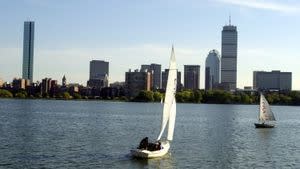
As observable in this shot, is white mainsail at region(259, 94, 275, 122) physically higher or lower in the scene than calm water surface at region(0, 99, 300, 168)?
higher

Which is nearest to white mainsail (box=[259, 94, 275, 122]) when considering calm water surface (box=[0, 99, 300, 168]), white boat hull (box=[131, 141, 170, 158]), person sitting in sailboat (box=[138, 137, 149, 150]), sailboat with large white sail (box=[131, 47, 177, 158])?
calm water surface (box=[0, 99, 300, 168])

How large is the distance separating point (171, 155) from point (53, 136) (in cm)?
Result: 2538

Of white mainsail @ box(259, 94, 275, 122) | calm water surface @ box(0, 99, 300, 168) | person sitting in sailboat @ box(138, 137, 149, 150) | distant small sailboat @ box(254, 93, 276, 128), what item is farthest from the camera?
white mainsail @ box(259, 94, 275, 122)

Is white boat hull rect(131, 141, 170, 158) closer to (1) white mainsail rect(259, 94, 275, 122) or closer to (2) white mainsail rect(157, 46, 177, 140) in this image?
(2) white mainsail rect(157, 46, 177, 140)

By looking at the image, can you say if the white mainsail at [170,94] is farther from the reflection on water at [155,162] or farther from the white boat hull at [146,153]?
the reflection on water at [155,162]

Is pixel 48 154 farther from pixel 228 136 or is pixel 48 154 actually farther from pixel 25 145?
A: pixel 228 136

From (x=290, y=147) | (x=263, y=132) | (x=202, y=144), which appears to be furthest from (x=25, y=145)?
(x=263, y=132)

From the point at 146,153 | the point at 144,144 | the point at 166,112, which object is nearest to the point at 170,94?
the point at 166,112

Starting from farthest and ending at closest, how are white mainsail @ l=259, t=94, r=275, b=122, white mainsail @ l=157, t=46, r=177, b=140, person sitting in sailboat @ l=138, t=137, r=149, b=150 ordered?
white mainsail @ l=259, t=94, r=275, b=122 → white mainsail @ l=157, t=46, r=177, b=140 → person sitting in sailboat @ l=138, t=137, r=149, b=150

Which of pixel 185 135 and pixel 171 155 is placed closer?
pixel 171 155

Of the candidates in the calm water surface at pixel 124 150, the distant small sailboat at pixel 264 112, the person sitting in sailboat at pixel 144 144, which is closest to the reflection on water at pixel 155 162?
the calm water surface at pixel 124 150

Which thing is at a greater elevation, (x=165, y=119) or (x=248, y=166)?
(x=165, y=119)

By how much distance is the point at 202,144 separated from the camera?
262ft

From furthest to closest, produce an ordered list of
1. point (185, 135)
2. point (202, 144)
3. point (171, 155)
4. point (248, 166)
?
point (185, 135) → point (202, 144) → point (171, 155) → point (248, 166)
